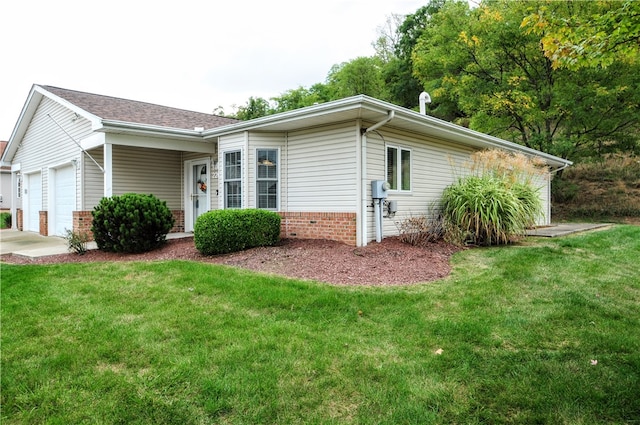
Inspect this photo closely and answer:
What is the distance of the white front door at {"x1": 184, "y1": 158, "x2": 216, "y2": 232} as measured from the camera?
10.9 meters

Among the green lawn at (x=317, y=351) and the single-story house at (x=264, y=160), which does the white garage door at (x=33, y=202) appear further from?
the green lawn at (x=317, y=351)

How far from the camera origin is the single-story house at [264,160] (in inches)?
303

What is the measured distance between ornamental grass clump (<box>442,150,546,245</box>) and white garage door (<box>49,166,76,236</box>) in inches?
386

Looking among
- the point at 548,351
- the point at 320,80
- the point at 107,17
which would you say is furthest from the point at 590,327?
the point at 320,80

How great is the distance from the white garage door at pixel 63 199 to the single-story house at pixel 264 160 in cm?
3

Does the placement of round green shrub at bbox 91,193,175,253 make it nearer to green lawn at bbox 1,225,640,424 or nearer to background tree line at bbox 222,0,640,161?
green lawn at bbox 1,225,640,424

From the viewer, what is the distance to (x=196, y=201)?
11438 millimetres

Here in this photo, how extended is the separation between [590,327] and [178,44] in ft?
41.3

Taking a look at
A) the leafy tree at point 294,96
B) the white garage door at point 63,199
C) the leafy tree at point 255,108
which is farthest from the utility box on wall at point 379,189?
the leafy tree at point 255,108

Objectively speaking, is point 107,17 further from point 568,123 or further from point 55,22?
point 568,123

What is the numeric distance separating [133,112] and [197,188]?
2.68m

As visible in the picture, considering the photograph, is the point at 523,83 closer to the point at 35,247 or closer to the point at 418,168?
the point at 418,168

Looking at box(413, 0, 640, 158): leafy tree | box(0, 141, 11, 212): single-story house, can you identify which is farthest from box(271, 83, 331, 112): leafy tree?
box(0, 141, 11, 212): single-story house

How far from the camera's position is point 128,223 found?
767cm
